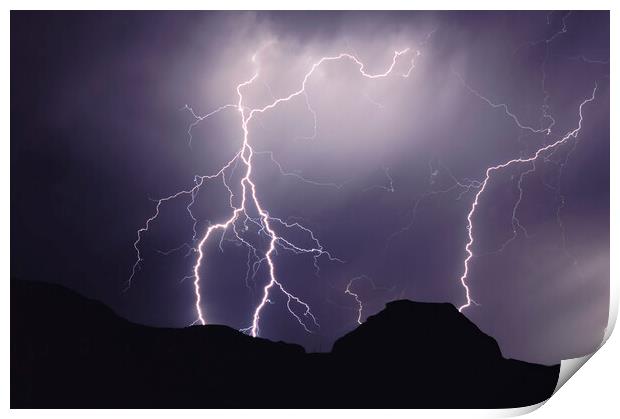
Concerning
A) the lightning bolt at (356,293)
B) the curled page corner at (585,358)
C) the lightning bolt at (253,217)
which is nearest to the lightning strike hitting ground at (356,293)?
the lightning bolt at (356,293)

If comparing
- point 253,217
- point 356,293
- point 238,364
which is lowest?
point 238,364

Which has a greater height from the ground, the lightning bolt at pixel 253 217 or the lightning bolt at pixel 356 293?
the lightning bolt at pixel 253 217

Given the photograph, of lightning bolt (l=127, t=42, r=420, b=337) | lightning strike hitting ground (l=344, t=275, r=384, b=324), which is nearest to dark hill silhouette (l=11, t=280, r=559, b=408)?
lightning strike hitting ground (l=344, t=275, r=384, b=324)

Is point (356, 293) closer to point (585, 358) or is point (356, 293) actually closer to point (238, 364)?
point (238, 364)

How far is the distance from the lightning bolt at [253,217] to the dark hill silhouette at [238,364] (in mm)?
178

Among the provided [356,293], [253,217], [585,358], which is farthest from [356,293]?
[585,358]

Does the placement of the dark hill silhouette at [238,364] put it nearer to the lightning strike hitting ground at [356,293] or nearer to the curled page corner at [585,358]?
the lightning strike hitting ground at [356,293]

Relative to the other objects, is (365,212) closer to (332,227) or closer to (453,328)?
(332,227)

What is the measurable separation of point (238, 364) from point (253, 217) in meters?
0.70

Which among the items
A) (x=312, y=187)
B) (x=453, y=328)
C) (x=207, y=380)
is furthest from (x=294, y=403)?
(x=312, y=187)

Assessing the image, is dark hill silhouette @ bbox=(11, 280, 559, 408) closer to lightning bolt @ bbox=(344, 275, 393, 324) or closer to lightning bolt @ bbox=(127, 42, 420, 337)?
lightning bolt @ bbox=(344, 275, 393, 324)

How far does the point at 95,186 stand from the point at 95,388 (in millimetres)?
953

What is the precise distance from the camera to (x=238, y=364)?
93.6 inches

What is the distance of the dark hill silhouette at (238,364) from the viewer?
2.35m
